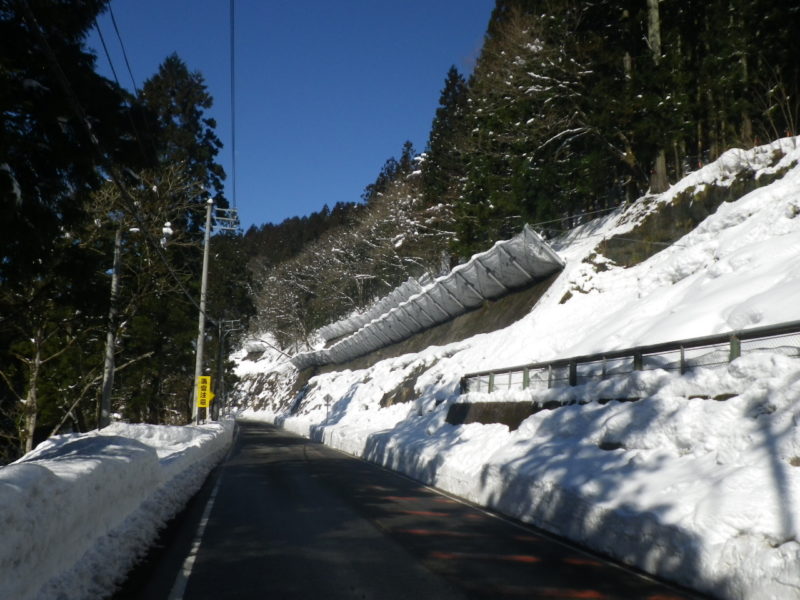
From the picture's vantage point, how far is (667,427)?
29.4ft

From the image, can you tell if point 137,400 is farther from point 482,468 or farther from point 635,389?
point 635,389

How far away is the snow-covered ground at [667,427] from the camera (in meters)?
6.46

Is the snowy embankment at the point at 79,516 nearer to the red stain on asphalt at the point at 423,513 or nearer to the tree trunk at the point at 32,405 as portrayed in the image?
the red stain on asphalt at the point at 423,513

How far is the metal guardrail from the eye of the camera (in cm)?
862

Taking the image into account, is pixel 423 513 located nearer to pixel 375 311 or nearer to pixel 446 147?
pixel 446 147

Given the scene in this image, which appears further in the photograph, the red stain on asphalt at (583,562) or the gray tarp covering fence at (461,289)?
the gray tarp covering fence at (461,289)

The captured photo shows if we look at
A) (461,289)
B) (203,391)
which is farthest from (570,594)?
(461,289)

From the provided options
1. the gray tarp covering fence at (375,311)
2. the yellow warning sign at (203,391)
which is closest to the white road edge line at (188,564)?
the yellow warning sign at (203,391)

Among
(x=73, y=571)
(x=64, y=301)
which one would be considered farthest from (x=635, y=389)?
(x=64, y=301)

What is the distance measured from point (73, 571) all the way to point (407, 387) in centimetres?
2777

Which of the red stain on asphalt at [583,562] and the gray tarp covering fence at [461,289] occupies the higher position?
the gray tarp covering fence at [461,289]

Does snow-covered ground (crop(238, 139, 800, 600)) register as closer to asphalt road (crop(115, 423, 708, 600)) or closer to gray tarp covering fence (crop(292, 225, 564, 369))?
asphalt road (crop(115, 423, 708, 600))

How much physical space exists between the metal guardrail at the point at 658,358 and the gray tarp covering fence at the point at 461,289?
1138 centimetres

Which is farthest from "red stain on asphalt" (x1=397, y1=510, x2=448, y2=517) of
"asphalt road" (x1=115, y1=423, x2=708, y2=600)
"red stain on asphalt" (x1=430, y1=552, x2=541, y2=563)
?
"red stain on asphalt" (x1=430, y1=552, x2=541, y2=563)
